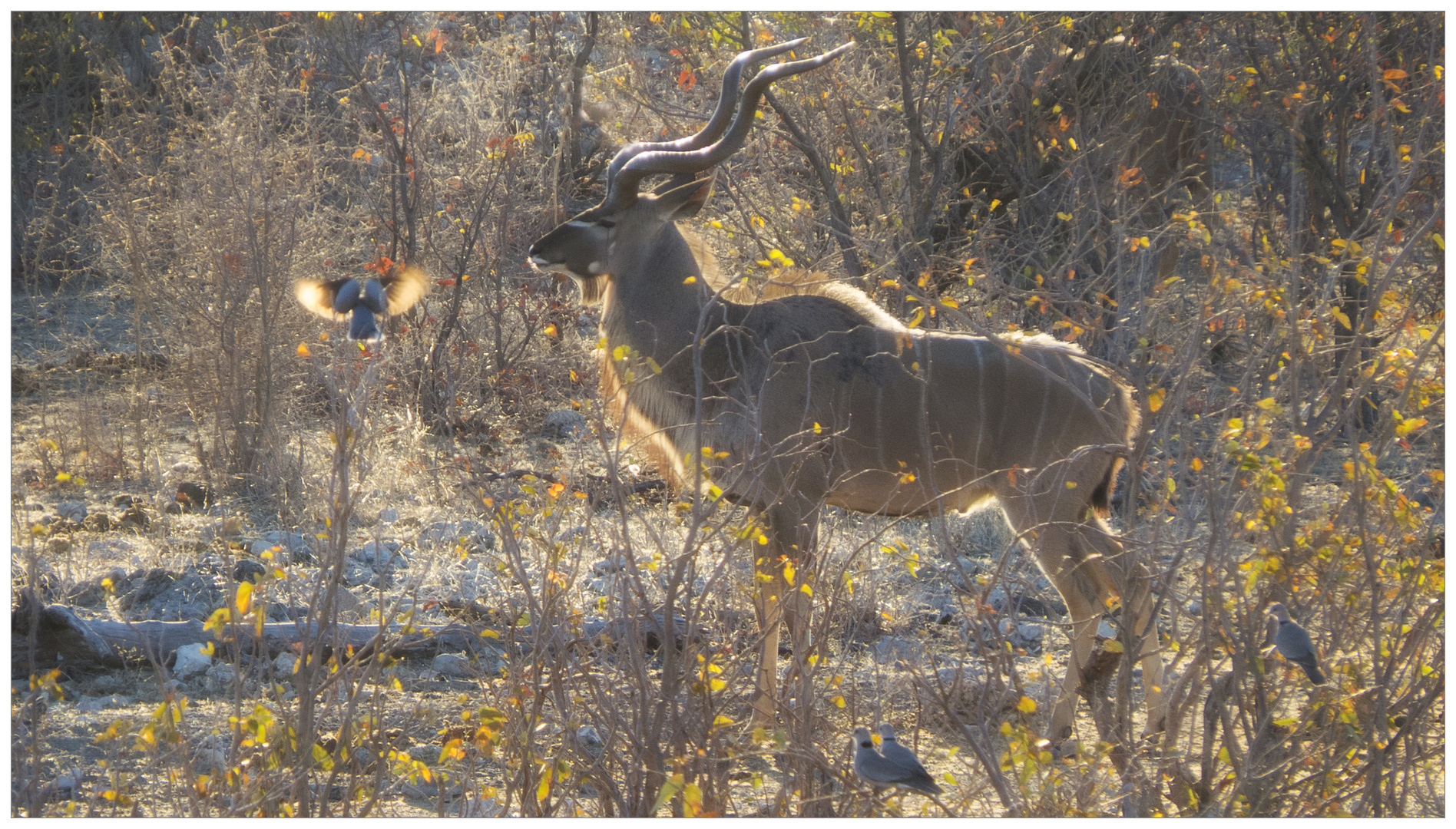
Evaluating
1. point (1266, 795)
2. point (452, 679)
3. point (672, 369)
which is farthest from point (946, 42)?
point (1266, 795)

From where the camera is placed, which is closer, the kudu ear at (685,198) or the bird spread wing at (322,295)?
the bird spread wing at (322,295)

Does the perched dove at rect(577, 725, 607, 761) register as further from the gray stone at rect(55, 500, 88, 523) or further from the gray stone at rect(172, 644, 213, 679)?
the gray stone at rect(55, 500, 88, 523)

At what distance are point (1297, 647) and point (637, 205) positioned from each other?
3.08 meters

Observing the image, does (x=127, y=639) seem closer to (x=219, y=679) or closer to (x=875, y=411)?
(x=219, y=679)

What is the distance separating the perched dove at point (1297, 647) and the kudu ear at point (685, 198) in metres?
2.82

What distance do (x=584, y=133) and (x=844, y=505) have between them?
686cm

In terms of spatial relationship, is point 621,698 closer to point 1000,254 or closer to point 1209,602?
point 1209,602

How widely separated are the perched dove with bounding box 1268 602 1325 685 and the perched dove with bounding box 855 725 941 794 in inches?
31.4

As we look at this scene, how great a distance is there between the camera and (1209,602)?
267cm

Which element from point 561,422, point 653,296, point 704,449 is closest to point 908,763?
point 704,449

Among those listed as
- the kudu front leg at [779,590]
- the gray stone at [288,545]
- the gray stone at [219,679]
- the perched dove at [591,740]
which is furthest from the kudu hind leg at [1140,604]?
the gray stone at [288,545]

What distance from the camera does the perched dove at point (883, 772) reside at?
2.43m

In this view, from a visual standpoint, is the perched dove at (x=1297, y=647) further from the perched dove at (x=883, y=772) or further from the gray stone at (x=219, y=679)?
the gray stone at (x=219, y=679)

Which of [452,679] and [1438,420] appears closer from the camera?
[1438,420]
